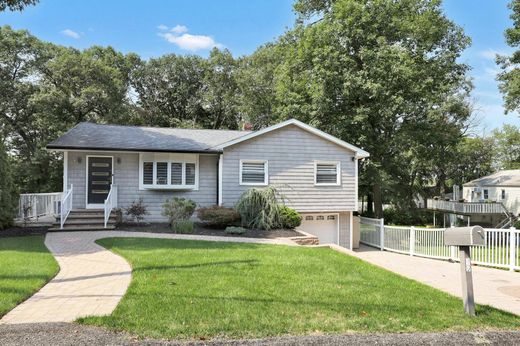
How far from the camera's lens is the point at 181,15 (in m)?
18.7

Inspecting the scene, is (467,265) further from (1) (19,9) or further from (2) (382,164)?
(2) (382,164)

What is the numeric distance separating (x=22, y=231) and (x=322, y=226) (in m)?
11.4

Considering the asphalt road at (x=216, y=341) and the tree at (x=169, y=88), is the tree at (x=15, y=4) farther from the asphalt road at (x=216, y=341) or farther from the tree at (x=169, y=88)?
the tree at (x=169, y=88)

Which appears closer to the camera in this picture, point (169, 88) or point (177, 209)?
point (177, 209)

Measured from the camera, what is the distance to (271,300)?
5.21 m

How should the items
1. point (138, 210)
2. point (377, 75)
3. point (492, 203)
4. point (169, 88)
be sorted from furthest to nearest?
point (169, 88) < point (492, 203) < point (377, 75) < point (138, 210)

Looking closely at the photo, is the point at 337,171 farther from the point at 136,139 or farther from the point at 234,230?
the point at 136,139

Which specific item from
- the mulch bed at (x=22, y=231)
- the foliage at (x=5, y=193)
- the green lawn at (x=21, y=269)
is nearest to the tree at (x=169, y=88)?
the foliage at (x=5, y=193)

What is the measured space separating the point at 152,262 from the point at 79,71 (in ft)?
84.1

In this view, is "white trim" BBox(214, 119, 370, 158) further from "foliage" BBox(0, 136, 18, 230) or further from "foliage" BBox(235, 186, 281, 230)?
"foliage" BBox(0, 136, 18, 230)

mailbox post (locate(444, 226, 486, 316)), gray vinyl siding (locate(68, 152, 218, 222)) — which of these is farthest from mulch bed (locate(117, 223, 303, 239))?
mailbox post (locate(444, 226, 486, 316))

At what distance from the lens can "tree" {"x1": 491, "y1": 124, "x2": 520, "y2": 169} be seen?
44.6 metres

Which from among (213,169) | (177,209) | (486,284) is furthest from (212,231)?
(486,284)

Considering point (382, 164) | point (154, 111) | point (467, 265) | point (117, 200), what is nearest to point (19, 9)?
point (117, 200)
